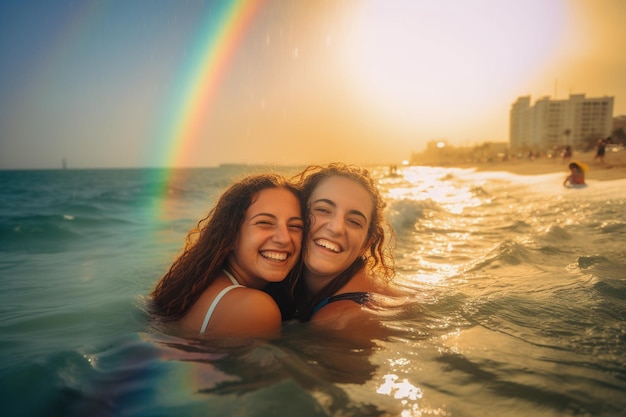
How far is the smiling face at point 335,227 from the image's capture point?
4.17 m

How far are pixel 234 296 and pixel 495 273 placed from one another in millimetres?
5204

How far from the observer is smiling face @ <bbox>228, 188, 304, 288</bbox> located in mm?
3932

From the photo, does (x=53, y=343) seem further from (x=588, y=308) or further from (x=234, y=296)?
(x=588, y=308)

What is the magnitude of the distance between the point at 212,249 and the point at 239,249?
28 centimetres

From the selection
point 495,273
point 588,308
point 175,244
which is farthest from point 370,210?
point 175,244

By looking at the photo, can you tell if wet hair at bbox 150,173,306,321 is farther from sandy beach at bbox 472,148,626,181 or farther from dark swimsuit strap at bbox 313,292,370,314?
sandy beach at bbox 472,148,626,181

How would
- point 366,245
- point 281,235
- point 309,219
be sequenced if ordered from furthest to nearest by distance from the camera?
1. point 366,245
2. point 309,219
3. point 281,235

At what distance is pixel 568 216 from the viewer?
505 inches

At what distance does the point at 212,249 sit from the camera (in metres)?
Result: 4.02

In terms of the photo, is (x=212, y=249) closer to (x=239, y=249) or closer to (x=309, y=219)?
(x=239, y=249)

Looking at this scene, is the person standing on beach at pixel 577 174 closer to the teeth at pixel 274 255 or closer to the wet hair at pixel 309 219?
the wet hair at pixel 309 219

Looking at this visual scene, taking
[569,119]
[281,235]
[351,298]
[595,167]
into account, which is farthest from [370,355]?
[569,119]

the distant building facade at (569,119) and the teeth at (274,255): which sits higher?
the distant building facade at (569,119)

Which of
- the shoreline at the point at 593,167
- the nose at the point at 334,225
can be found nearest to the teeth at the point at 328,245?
the nose at the point at 334,225
